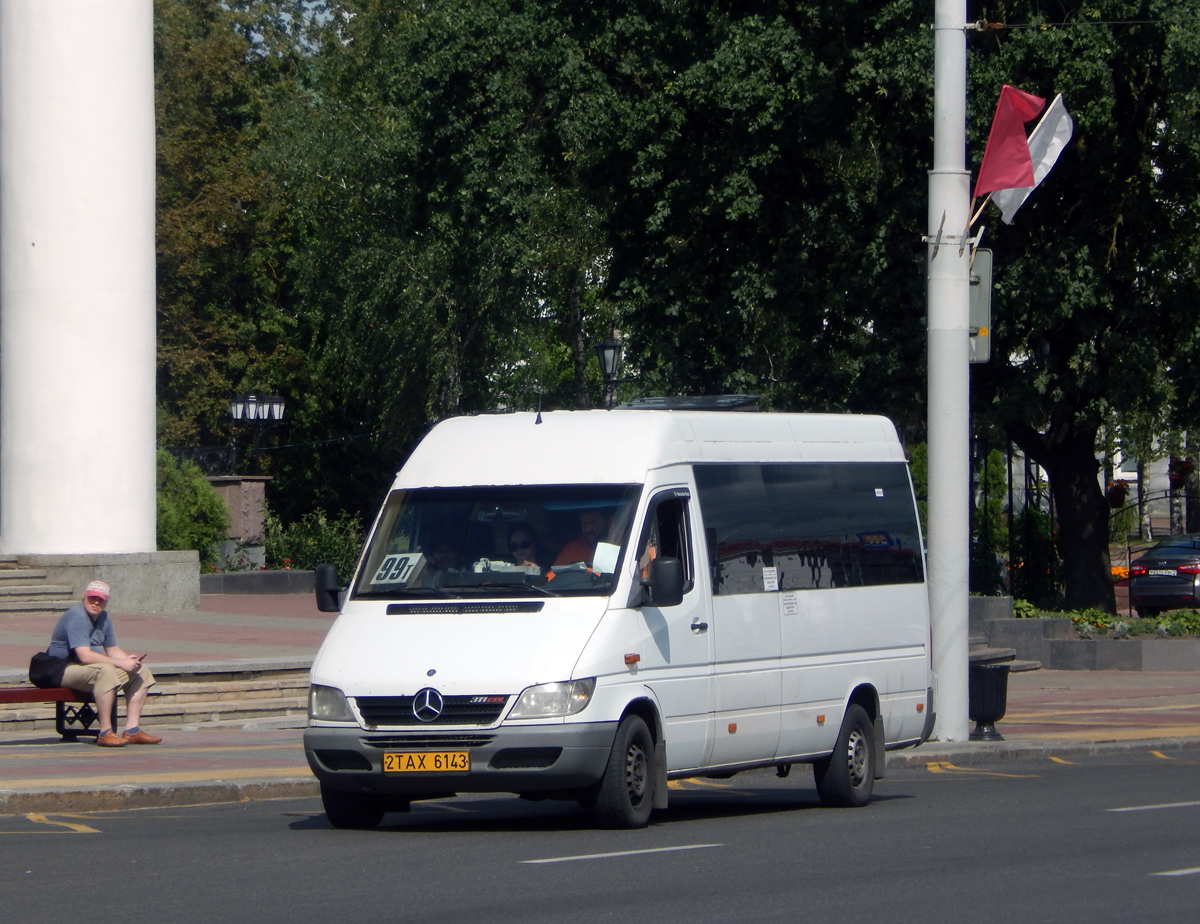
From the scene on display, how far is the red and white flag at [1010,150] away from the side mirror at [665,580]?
8.56m

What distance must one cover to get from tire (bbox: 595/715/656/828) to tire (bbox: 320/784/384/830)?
143 cm

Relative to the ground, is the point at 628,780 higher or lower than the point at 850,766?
higher

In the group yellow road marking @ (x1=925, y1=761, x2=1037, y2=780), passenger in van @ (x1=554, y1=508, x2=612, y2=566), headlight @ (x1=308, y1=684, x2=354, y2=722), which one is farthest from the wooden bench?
yellow road marking @ (x1=925, y1=761, x2=1037, y2=780)

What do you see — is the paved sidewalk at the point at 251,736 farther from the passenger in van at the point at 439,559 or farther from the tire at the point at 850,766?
the tire at the point at 850,766

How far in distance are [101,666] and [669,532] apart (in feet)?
19.4

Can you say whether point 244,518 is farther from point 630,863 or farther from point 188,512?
point 630,863

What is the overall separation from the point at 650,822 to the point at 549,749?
183cm

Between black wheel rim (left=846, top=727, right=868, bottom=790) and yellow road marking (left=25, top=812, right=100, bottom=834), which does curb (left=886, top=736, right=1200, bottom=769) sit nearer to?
black wheel rim (left=846, top=727, right=868, bottom=790)

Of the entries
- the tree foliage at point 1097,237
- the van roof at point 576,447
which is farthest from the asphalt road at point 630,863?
the tree foliage at point 1097,237

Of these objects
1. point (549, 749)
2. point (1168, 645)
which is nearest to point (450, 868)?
point (549, 749)

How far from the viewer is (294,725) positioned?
695 inches

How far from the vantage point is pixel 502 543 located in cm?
1117

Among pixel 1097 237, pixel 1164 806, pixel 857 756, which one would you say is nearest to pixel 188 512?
pixel 1097 237

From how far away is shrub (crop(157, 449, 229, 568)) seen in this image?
3672 cm
